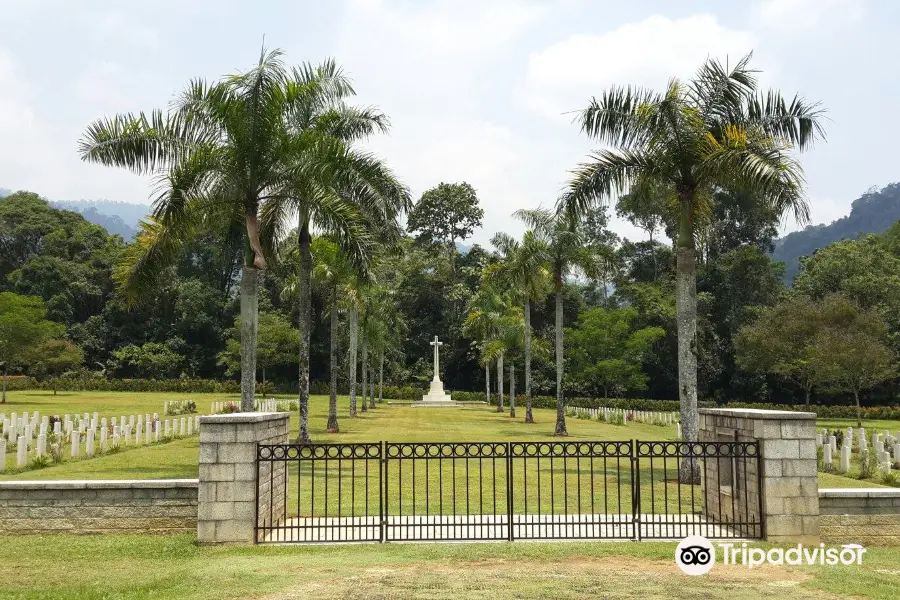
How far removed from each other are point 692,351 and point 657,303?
40831mm

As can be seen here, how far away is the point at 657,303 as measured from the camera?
56.2 m

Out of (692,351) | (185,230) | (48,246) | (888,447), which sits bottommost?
(888,447)

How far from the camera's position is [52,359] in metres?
49.7

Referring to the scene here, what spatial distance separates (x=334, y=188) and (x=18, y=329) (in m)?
35.1

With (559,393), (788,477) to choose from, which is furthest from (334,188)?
(559,393)

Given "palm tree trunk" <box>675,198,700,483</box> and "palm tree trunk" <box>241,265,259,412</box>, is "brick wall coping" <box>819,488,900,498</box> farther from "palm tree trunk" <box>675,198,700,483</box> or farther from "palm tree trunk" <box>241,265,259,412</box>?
"palm tree trunk" <box>241,265,259,412</box>

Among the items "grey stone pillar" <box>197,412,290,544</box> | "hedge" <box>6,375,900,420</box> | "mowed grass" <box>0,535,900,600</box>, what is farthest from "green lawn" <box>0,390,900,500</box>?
"hedge" <box>6,375,900,420</box>

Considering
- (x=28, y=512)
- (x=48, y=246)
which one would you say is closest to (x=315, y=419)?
(x=28, y=512)

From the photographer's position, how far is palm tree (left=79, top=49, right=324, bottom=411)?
16172 millimetres

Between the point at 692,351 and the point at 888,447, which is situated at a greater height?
the point at 692,351

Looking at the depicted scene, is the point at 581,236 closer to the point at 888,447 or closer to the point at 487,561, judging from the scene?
the point at 888,447

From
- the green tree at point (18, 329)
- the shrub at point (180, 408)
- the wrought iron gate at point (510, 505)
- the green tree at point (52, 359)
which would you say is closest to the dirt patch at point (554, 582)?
the wrought iron gate at point (510, 505)

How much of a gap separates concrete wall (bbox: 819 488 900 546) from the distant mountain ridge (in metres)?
176

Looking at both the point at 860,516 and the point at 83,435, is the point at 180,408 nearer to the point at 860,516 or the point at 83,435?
the point at 83,435
